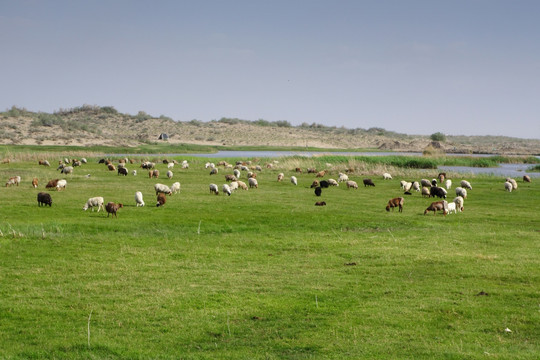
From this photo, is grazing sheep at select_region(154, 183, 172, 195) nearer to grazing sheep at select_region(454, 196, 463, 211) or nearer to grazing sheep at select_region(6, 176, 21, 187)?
grazing sheep at select_region(6, 176, 21, 187)

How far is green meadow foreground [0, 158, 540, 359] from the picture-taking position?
12969 millimetres

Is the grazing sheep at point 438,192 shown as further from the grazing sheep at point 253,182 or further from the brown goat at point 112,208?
the brown goat at point 112,208

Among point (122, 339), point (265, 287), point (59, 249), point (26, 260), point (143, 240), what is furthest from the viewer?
point (143, 240)

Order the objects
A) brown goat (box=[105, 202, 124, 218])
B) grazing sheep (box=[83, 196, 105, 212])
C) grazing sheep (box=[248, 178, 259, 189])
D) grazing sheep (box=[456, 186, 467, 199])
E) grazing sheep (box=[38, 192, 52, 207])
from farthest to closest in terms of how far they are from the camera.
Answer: grazing sheep (box=[248, 178, 259, 189]) < grazing sheep (box=[456, 186, 467, 199]) < grazing sheep (box=[38, 192, 52, 207]) < grazing sheep (box=[83, 196, 105, 212]) < brown goat (box=[105, 202, 124, 218])

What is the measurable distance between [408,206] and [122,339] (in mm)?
27648

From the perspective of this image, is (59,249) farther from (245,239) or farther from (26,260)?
(245,239)

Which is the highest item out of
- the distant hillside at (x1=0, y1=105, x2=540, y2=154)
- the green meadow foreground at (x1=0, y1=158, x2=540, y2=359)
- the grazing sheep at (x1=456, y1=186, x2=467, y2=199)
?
the distant hillside at (x1=0, y1=105, x2=540, y2=154)

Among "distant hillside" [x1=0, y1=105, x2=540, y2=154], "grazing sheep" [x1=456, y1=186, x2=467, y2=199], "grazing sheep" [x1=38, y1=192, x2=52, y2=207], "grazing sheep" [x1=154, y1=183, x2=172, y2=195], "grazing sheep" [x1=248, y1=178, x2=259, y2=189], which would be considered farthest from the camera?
"distant hillside" [x1=0, y1=105, x2=540, y2=154]

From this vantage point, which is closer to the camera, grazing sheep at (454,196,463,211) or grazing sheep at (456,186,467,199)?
grazing sheep at (454,196,463,211)

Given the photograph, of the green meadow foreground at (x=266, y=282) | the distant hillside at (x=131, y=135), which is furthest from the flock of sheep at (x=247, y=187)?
the distant hillside at (x=131, y=135)

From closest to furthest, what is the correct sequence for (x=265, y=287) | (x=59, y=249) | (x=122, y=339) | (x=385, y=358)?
(x=385, y=358) → (x=122, y=339) → (x=265, y=287) → (x=59, y=249)

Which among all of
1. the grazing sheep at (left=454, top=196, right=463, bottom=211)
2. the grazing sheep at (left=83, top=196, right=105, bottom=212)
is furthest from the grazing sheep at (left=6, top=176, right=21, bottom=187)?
the grazing sheep at (left=454, top=196, right=463, bottom=211)

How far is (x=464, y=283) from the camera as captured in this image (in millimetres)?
18156

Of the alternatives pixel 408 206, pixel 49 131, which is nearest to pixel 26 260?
pixel 408 206
